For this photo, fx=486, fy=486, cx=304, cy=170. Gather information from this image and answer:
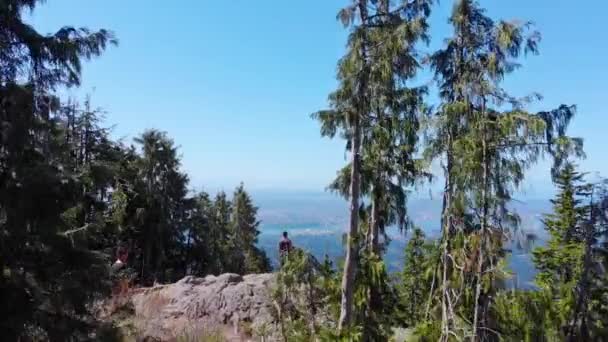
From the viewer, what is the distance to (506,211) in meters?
6.25

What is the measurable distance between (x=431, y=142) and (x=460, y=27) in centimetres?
188

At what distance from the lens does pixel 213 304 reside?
11.7m

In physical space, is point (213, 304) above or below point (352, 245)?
below

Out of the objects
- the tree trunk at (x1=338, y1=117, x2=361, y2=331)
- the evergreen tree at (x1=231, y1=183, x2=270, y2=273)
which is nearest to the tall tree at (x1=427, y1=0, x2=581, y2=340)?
the tree trunk at (x1=338, y1=117, x2=361, y2=331)

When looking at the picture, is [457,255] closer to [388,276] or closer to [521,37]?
[388,276]

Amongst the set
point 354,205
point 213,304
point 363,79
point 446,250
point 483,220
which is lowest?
point 213,304

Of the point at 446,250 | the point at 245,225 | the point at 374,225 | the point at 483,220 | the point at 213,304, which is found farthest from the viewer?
the point at 245,225

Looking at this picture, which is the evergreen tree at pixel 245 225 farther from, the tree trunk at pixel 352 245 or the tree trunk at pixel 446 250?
the tree trunk at pixel 446 250

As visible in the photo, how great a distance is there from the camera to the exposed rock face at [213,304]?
10.6m

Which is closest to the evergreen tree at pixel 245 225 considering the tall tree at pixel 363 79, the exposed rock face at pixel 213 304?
the exposed rock face at pixel 213 304

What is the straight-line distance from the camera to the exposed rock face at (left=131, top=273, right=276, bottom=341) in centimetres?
1059

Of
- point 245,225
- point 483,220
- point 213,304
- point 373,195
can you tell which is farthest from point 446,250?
point 245,225

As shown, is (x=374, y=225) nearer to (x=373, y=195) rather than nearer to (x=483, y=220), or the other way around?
(x=373, y=195)

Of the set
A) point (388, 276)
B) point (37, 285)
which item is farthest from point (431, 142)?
point (37, 285)
